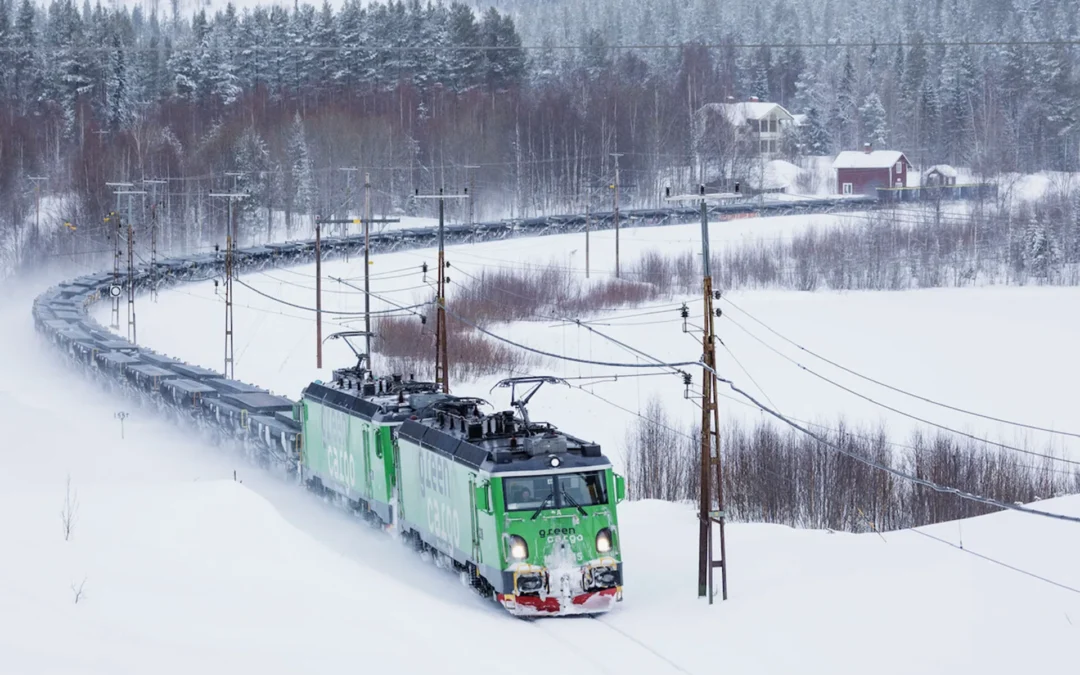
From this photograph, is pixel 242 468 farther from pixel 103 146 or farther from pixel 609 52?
pixel 609 52

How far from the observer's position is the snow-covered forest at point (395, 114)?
393 feet

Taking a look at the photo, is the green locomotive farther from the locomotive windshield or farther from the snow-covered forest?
the snow-covered forest

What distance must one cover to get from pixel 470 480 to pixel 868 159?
125 meters

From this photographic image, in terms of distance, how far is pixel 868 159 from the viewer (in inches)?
5531

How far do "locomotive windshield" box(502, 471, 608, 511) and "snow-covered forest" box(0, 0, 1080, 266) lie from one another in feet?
306

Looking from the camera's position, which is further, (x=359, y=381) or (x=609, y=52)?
(x=609, y=52)

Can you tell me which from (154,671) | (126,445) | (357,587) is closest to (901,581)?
(357,587)

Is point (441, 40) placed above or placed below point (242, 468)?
above

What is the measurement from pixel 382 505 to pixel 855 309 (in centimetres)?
5281

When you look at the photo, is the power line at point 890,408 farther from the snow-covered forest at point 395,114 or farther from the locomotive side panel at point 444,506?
the snow-covered forest at point 395,114

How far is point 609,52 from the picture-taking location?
174m

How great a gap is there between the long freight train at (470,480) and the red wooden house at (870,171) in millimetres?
110149

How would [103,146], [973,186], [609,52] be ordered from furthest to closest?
[609,52] < [973,186] < [103,146]

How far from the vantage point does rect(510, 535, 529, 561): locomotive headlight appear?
21.2 metres
